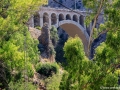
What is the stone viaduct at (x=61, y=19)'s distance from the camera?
2859 centimetres

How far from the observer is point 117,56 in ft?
20.3

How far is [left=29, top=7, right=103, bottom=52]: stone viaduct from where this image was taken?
2859cm

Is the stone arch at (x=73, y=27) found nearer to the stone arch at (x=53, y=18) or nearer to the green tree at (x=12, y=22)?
the stone arch at (x=53, y=18)

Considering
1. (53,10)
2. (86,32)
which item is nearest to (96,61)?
(53,10)

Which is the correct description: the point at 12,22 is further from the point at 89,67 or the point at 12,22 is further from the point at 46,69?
the point at 46,69

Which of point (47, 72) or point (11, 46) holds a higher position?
point (11, 46)

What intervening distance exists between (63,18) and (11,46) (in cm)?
2367

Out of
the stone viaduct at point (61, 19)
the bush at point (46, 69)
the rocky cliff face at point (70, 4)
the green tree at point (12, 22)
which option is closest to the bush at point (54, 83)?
the bush at point (46, 69)

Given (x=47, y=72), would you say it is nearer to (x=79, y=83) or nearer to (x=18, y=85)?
(x=18, y=85)

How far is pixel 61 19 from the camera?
33.1 meters

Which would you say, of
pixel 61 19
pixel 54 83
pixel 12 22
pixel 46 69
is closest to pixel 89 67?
pixel 12 22

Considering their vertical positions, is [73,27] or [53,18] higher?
[53,18]

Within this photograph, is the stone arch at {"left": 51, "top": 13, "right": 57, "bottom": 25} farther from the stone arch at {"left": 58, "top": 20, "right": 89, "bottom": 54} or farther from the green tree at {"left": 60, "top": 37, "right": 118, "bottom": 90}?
the green tree at {"left": 60, "top": 37, "right": 118, "bottom": 90}

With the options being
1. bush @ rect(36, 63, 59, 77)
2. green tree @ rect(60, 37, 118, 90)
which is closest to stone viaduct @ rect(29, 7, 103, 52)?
bush @ rect(36, 63, 59, 77)
